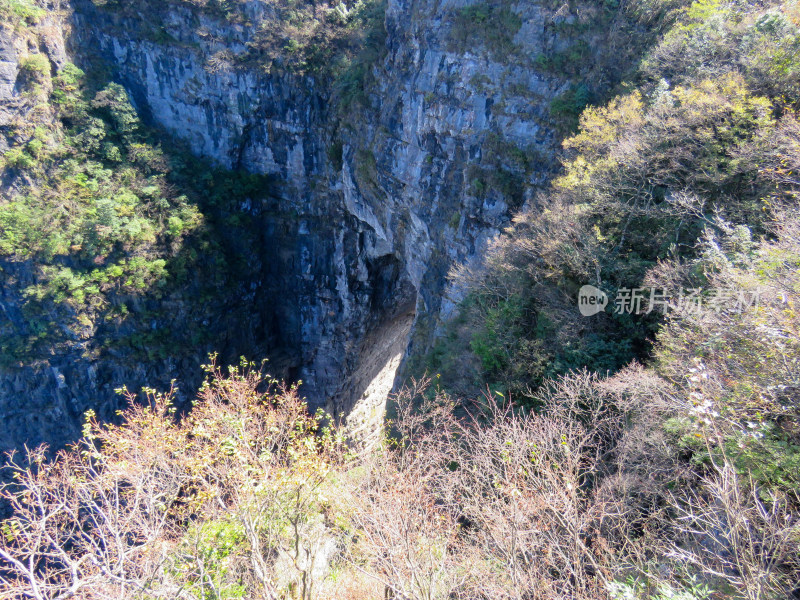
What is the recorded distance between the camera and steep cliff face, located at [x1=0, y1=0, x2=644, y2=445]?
1309cm

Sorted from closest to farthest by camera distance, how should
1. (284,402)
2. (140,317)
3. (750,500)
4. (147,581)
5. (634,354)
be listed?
(750,500) < (147,581) < (634,354) < (284,402) < (140,317)

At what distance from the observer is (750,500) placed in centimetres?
411

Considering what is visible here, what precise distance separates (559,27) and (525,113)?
99.3 inches

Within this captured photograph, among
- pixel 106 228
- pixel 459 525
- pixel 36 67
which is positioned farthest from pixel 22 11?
pixel 459 525

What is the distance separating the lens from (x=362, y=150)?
17.8 meters

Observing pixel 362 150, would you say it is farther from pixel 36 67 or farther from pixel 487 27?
pixel 36 67

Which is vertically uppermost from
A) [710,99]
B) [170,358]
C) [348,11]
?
[348,11]

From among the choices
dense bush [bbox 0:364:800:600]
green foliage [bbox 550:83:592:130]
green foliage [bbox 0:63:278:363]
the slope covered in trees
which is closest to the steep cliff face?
green foliage [bbox 550:83:592:130]

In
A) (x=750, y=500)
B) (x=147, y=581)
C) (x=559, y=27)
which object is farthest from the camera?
(x=559, y=27)

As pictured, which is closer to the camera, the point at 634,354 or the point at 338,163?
the point at 634,354

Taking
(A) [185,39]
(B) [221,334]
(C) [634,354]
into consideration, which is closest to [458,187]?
(C) [634,354]

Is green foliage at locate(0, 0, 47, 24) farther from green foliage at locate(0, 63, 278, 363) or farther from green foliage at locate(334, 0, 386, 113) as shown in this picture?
green foliage at locate(334, 0, 386, 113)

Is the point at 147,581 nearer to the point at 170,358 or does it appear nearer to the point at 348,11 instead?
the point at 170,358

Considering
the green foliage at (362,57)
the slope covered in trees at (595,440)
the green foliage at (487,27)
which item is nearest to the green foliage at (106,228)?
the green foliage at (362,57)
